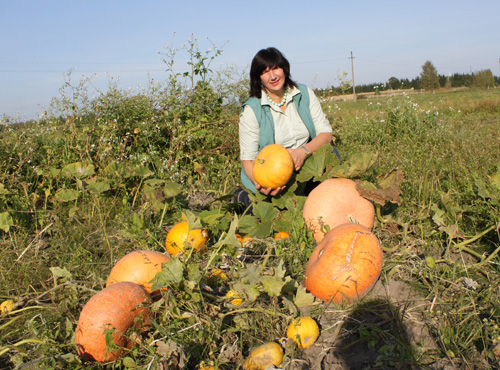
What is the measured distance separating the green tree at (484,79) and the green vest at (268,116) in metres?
63.3

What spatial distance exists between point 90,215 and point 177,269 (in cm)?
195

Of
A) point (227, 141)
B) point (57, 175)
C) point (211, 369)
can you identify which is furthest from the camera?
point (227, 141)

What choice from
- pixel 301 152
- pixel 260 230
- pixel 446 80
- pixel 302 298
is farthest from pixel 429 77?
pixel 302 298

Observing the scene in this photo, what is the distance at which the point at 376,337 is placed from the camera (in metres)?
1.81

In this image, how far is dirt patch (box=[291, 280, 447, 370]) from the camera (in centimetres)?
167

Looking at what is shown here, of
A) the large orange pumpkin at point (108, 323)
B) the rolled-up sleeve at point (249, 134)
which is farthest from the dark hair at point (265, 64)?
the large orange pumpkin at point (108, 323)

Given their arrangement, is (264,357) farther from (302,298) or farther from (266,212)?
(266,212)

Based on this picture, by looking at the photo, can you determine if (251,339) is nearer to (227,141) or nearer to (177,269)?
(177,269)

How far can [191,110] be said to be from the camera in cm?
538

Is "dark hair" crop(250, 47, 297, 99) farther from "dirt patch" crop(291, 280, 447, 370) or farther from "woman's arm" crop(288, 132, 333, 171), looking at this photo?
"dirt patch" crop(291, 280, 447, 370)

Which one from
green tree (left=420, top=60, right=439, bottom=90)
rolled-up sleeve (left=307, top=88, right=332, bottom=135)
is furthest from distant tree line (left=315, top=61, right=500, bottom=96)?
rolled-up sleeve (left=307, top=88, right=332, bottom=135)

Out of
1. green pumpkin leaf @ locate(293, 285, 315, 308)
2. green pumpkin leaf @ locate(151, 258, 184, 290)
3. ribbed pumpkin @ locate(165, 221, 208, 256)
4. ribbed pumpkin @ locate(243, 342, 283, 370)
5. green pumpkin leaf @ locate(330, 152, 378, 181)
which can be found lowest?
ribbed pumpkin @ locate(243, 342, 283, 370)

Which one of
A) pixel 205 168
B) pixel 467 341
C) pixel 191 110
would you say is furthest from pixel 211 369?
pixel 191 110

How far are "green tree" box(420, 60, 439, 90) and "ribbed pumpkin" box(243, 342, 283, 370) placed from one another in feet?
226
